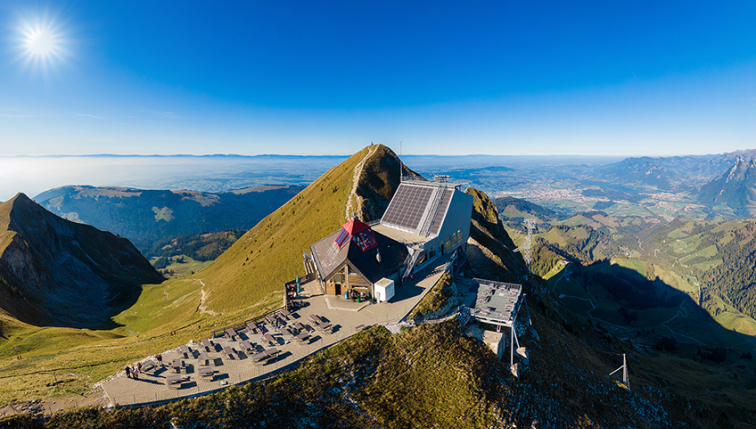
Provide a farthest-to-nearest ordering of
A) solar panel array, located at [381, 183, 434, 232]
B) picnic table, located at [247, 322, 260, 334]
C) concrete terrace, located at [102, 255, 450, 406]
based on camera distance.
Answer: solar panel array, located at [381, 183, 434, 232], picnic table, located at [247, 322, 260, 334], concrete terrace, located at [102, 255, 450, 406]

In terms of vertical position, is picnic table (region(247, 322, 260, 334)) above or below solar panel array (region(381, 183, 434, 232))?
below

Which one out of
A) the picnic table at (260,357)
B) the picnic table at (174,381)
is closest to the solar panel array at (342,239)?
the picnic table at (260,357)

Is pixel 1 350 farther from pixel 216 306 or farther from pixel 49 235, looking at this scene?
pixel 49 235

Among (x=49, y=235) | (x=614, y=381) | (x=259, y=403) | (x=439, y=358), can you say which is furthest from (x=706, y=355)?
(x=49, y=235)

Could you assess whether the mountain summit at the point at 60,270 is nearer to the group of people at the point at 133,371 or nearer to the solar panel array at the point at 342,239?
the group of people at the point at 133,371

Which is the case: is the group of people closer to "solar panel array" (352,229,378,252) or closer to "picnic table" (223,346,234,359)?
"picnic table" (223,346,234,359)

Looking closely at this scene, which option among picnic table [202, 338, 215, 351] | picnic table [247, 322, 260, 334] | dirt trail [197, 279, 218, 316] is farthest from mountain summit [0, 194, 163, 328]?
picnic table [247, 322, 260, 334]

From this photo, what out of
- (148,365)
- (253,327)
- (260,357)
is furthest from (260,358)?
(148,365)
